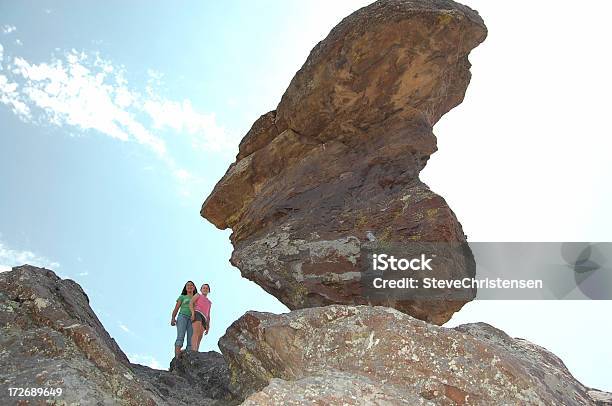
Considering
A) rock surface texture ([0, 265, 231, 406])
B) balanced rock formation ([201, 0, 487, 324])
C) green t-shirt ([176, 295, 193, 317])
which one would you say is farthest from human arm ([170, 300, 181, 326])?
rock surface texture ([0, 265, 231, 406])

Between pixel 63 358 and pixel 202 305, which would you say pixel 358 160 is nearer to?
pixel 202 305

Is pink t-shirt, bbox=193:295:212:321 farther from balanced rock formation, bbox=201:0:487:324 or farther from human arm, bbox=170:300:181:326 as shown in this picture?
balanced rock formation, bbox=201:0:487:324

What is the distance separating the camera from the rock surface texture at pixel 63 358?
964cm

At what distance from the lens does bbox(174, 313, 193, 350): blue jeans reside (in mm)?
18484

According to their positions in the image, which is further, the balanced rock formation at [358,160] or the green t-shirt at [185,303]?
the green t-shirt at [185,303]

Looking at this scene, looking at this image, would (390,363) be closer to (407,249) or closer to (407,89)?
(407,249)

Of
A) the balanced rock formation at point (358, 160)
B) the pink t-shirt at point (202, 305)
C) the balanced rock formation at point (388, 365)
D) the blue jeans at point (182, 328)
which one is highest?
the balanced rock formation at point (358, 160)

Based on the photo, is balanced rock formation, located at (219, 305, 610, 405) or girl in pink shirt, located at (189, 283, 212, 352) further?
girl in pink shirt, located at (189, 283, 212, 352)

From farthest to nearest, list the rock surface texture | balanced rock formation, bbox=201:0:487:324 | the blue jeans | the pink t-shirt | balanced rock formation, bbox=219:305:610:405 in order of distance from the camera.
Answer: the pink t-shirt, the blue jeans, balanced rock formation, bbox=201:0:487:324, the rock surface texture, balanced rock formation, bbox=219:305:610:405

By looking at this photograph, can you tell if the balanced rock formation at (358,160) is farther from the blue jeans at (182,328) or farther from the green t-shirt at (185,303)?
the blue jeans at (182,328)

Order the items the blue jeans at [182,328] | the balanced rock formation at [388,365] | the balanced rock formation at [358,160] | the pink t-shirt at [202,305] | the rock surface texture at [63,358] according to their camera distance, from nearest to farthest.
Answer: the balanced rock formation at [388,365]
the rock surface texture at [63,358]
the balanced rock formation at [358,160]
the blue jeans at [182,328]
the pink t-shirt at [202,305]

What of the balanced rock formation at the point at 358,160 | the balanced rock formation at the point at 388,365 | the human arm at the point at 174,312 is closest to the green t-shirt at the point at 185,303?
the human arm at the point at 174,312

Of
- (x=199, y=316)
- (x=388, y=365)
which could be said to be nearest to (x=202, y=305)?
(x=199, y=316)

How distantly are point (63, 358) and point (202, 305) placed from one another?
847 centimetres
